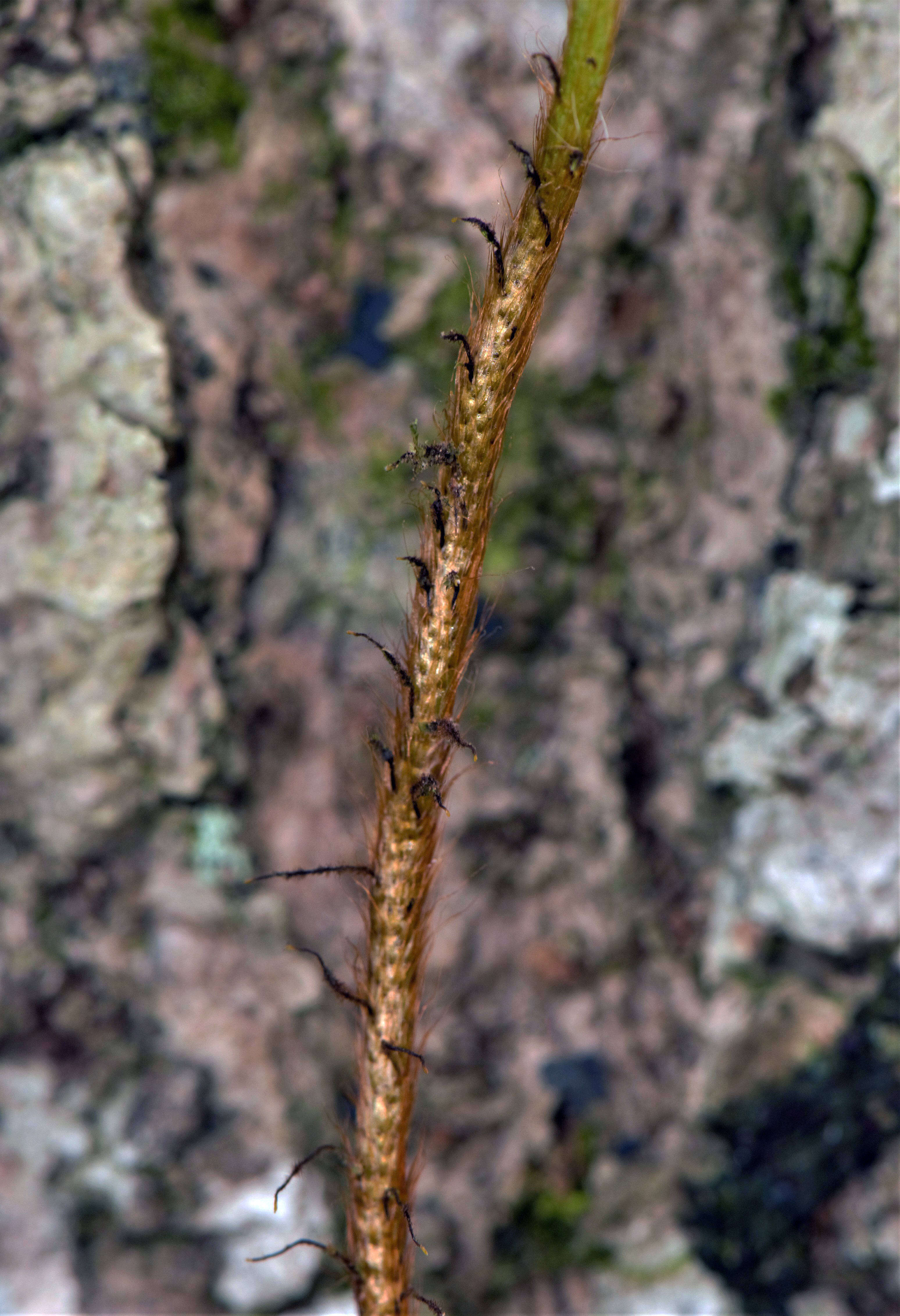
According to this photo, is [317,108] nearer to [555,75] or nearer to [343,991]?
[555,75]

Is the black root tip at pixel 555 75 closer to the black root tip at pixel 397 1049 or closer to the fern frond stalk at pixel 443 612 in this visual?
the fern frond stalk at pixel 443 612

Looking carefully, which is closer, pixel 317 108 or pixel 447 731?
pixel 447 731

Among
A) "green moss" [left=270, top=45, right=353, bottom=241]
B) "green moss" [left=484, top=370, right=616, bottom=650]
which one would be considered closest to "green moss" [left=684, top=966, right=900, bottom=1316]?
"green moss" [left=484, top=370, right=616, bottom=650]

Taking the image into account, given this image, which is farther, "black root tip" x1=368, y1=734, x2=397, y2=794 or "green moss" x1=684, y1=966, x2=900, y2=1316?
"green moss" x1=684, y1=966, x2=900, y2=1316

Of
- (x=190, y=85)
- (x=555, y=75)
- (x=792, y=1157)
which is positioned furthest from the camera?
(x=792, y=1157)

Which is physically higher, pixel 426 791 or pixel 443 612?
pixel 443 612

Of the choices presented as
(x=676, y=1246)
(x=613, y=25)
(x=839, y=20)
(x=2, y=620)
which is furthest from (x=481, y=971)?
(x=839, y=20)

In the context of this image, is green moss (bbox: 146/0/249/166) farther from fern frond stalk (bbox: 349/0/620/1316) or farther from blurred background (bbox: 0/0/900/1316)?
fern frond stalk (bbox: 349/0/620/1316)

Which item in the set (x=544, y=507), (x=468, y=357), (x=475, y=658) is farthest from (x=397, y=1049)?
(x=544, y=507)
